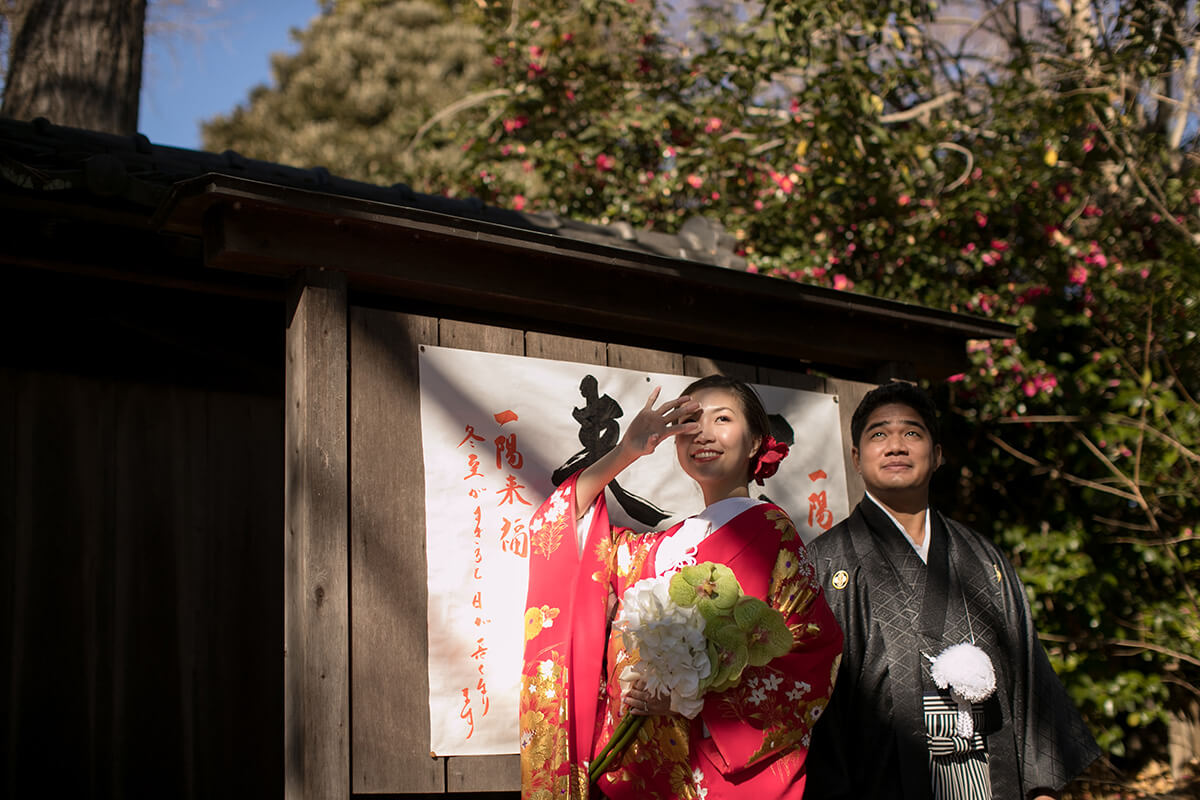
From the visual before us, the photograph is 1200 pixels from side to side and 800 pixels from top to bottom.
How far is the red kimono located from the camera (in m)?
3.01

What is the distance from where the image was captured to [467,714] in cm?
325

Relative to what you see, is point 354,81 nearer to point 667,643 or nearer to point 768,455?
point 768,455

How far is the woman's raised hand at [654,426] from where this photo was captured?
129 inches

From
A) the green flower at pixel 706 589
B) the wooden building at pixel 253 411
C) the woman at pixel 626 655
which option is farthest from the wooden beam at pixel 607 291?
the green flower at pixel 706 589

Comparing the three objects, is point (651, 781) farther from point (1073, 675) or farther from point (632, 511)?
point (1073, 675)

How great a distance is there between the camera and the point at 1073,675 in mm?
6699

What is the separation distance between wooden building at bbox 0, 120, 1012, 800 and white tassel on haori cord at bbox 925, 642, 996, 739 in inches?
52.0

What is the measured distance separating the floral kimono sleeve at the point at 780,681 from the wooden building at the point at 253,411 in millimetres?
751

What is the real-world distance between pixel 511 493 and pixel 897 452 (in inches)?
52.6

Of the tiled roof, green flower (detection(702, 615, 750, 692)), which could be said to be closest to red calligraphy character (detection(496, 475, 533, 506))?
green flower (detection(702, 615, 750, 692))

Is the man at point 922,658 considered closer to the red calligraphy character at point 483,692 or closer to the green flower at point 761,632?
the green flower at point 761,632

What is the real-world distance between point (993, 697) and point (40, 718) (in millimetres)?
3328

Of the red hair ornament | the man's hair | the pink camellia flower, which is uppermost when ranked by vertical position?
the pink camellia flower

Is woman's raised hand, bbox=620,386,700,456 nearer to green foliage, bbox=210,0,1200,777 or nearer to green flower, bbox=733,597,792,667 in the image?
green flower, bbox=733,597,792,667
